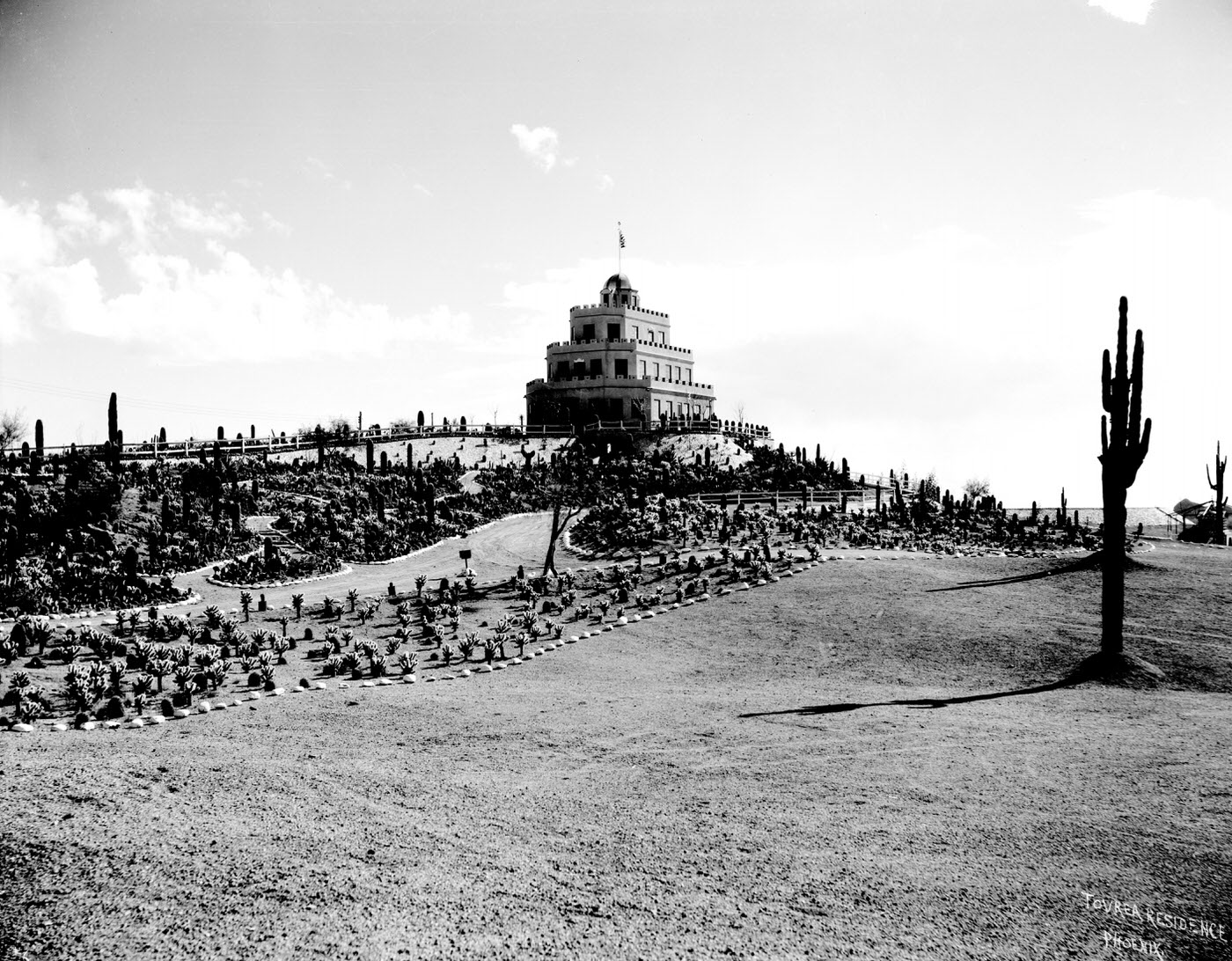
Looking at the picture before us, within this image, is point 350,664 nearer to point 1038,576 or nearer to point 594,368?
point 1038,576

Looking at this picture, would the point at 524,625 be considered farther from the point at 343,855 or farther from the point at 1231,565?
the point at 1231,565

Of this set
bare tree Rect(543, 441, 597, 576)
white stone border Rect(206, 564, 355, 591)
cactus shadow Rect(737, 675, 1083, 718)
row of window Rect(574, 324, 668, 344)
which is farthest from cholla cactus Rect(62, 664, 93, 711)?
row of window Rect(574, 324, 668, 344)

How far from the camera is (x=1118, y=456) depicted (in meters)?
19.6

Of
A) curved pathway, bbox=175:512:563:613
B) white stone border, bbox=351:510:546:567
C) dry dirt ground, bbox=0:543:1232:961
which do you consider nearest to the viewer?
dry dirt ground, bbox=0:543:1232:961

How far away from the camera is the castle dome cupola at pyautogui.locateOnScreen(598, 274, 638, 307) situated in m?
78.2

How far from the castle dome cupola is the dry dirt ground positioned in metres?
62.9

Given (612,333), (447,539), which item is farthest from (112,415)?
(612,333)

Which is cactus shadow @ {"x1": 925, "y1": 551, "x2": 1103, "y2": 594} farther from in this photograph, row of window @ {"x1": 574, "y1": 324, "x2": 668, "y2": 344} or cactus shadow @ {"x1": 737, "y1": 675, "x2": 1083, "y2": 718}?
row of window @ {"x1": 574, "y1": 324, "x2": 668, "y2": 344}

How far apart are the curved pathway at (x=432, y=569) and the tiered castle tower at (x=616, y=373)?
23643 millimetres

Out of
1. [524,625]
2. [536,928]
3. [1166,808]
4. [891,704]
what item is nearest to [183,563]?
[524,625]

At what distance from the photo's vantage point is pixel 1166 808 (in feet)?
34.9

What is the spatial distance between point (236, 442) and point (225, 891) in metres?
55.2

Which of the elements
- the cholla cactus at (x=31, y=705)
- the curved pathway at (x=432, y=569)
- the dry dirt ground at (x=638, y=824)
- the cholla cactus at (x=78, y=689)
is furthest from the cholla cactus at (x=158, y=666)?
the curved pathway at (x=432, y=569)

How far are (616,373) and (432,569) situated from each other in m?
39.7
